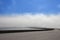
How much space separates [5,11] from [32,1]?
289mm

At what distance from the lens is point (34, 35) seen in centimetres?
89

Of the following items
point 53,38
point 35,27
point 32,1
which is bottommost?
point 53,38

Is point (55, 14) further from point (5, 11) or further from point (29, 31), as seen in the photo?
point (5, 11)

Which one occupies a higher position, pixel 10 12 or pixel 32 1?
pixel 32 1

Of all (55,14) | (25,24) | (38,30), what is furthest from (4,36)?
Answer: (55,14)

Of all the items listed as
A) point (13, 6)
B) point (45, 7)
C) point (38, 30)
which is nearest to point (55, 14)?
point (45, 7)

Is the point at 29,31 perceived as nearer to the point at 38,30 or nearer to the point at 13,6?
the point at 38,30

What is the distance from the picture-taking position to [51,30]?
0.93 meters

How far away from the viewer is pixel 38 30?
0.92 metres

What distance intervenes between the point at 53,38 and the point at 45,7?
32 cm

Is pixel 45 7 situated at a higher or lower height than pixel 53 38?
higher

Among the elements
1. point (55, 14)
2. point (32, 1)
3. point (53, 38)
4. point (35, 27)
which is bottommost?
point (53, 38)

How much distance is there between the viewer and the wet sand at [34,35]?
86 cm

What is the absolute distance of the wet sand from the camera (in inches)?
33.9
